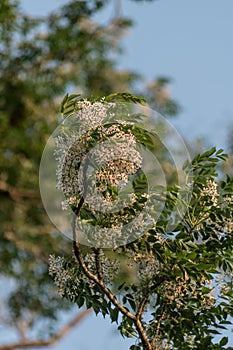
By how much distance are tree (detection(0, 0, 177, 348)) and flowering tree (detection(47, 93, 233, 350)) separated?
7883 mm

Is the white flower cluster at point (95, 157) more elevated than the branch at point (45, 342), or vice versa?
the branch at point (45, 342)

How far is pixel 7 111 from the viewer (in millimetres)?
11656

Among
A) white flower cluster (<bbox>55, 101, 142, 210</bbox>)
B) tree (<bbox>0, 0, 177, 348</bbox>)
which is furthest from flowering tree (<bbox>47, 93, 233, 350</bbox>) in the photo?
tree (<bbox>0, 0, 177, 348</bbox>)

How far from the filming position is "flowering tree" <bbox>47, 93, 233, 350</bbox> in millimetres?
2045

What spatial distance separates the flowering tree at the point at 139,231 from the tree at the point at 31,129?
7.88 meters

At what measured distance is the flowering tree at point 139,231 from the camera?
6.71 feet

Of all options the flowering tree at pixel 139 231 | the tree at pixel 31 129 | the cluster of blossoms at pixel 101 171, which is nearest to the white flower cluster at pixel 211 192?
the flowering tree at pixel 139 231

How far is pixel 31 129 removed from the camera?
1141cm

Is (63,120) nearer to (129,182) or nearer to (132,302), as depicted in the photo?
(129,182)

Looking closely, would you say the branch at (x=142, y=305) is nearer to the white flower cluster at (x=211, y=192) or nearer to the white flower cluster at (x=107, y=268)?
the white flower cluster at (x=107, y=268)

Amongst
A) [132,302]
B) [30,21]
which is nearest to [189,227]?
[132,302]

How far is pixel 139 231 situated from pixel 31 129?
9.45 meters

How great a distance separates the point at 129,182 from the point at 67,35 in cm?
873

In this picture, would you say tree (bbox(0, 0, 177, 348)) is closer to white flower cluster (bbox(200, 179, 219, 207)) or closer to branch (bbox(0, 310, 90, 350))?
branch (bbox(0, 310, 90, 350))
